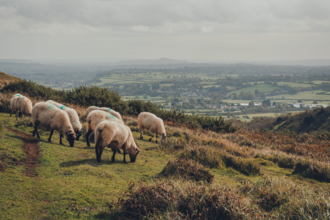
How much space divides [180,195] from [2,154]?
19.7 ft

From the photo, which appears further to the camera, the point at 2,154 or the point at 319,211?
the point at 2,154

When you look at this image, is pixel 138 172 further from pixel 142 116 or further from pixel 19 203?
pixel 142 116

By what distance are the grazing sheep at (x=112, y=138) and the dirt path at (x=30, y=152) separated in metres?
2.19

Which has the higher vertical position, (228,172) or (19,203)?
(19,203)

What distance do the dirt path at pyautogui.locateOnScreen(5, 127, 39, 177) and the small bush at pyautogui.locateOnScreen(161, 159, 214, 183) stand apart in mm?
4314

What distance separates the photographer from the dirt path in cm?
703

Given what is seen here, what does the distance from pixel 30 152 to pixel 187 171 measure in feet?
19.5

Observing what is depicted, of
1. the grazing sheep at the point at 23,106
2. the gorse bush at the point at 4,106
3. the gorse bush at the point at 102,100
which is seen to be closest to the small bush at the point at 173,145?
the grazing sheep at the point at 23,106

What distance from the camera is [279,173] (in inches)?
435

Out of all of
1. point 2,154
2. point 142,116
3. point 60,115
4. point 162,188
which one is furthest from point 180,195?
point 142,116

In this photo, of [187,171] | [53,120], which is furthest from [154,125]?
[187,171]

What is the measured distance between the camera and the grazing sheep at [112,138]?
8945mm

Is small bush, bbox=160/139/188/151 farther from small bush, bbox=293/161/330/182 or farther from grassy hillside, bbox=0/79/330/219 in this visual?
small bush, bbox=293/161/330/182

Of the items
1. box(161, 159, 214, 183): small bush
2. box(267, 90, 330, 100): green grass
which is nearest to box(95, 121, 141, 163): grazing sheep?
box(161, 159, 214, 183): small bush
